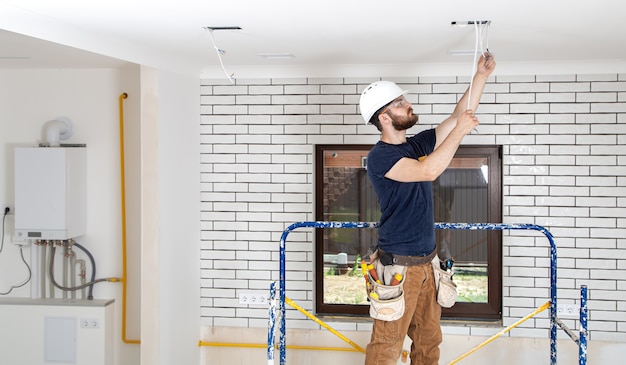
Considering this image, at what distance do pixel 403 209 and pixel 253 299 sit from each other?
1.99 meters

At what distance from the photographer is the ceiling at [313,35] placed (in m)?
2.88

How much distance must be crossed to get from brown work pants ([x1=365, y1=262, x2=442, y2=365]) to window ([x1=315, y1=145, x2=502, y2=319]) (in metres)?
1.30

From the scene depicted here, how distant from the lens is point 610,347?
4.59 metres

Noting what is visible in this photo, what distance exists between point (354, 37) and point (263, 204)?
170cm

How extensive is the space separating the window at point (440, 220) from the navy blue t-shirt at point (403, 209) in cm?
146

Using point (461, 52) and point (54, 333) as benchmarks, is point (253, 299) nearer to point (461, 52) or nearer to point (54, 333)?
point (54, 333)

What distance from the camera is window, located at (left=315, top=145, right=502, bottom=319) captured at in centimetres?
476

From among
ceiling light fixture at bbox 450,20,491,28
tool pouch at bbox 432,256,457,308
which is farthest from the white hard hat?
tool pouch at bbox 432,256,457,308

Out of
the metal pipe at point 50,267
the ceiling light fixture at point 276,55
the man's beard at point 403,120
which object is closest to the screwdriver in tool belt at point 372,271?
the man's beard at point 403,120

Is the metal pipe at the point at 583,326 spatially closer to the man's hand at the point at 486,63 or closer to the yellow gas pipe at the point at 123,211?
the man's hand at the point at 486,63

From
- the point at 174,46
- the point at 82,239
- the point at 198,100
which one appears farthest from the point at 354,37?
the point at 82,239

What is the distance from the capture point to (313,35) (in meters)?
3.58

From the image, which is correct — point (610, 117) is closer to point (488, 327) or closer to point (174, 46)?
point (488, 327)

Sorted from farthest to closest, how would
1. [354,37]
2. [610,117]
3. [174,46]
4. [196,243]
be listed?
[196,243], [610,117], [174,46], [354,37]
